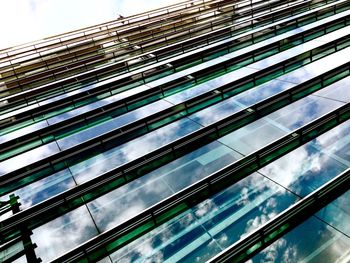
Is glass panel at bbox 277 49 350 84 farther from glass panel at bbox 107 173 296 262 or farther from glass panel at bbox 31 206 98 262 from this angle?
glass panel at bbox 31 206 98 262

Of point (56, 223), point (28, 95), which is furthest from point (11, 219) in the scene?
point (28, 95)

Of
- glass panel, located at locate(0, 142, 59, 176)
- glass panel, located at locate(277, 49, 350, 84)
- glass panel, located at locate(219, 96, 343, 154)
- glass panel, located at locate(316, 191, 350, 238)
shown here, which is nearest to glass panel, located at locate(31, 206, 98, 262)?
glass panel, located at locate(0, 142, 59, 176)

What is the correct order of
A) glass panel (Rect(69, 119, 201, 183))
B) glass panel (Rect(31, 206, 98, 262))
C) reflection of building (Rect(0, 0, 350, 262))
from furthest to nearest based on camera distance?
glass panel (Rect(69, 119, 201, 183))
glass panel (Rect(31, 206, 98, 262))
reflection of building (Rect(0, 0, 350, 262))

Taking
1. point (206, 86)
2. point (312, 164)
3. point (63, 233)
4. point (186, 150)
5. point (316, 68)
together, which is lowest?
Answer: point (312, 164)

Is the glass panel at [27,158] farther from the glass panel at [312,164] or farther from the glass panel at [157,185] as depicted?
the glass panel at [312,164]

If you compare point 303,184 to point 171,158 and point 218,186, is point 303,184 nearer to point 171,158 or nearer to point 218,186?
point 218,186

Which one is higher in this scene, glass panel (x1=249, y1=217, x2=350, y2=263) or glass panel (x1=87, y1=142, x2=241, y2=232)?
glass panel (x1=87, y1=142, x2=241, y2=232)

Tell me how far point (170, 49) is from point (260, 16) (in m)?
7.94

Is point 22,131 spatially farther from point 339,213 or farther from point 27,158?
point 339,213

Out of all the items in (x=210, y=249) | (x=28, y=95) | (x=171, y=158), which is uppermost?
(x=28, y=95)

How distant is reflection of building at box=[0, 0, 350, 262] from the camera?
7532 millimetres

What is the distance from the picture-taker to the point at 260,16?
2288cm

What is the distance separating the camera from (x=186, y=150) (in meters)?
10.5

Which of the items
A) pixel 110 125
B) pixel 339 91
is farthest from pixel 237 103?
pixel 110 125
